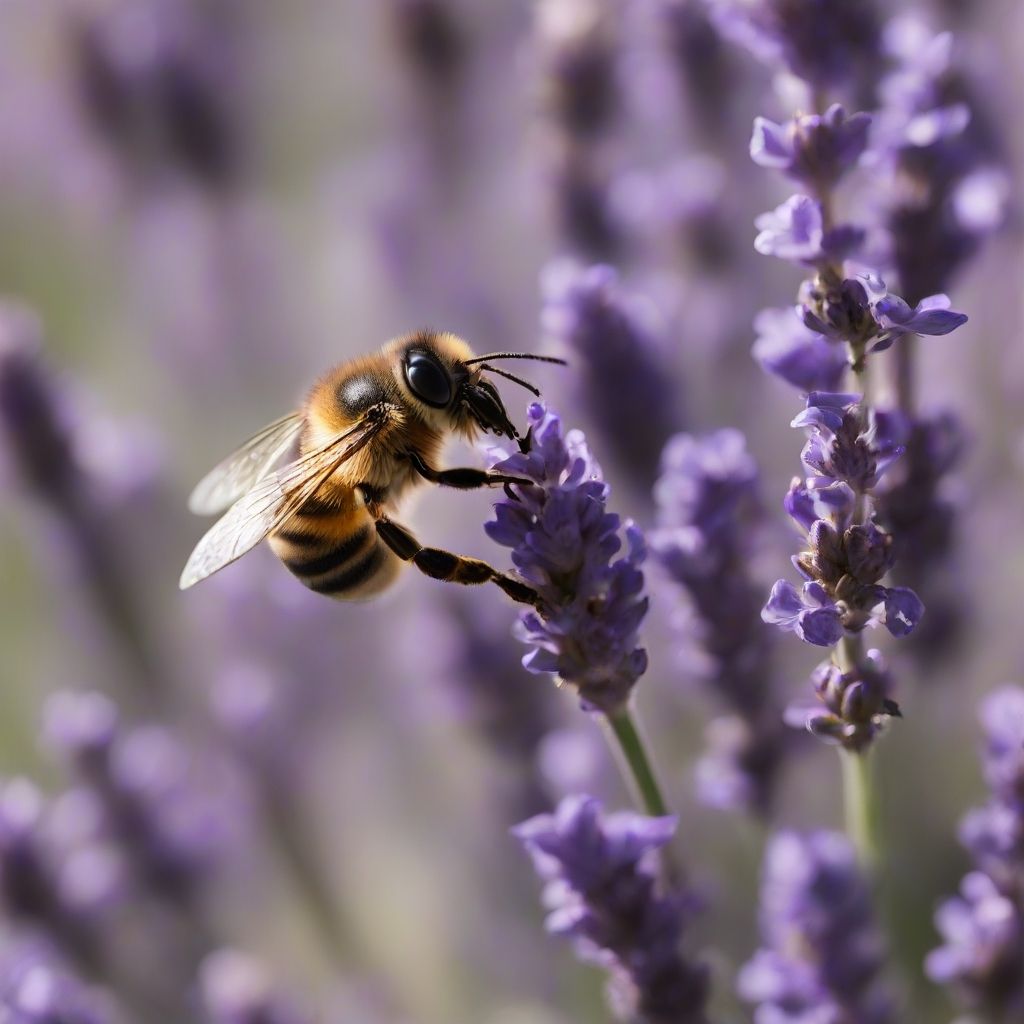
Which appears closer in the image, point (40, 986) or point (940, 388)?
point (40, 986)

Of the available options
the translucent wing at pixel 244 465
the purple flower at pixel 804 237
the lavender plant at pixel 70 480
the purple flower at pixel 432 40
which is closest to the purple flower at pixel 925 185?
the purple flower at pixel 804 237

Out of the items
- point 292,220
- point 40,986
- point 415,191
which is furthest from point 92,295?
point 40,986

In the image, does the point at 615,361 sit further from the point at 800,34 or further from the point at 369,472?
the point at 800,34

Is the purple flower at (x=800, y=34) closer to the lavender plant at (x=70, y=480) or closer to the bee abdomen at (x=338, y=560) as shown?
the bee abdomen at (x=338, y=560)

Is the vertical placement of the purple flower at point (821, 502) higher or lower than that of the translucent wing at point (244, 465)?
lower

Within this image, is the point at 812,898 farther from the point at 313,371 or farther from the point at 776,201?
the point at 313,371

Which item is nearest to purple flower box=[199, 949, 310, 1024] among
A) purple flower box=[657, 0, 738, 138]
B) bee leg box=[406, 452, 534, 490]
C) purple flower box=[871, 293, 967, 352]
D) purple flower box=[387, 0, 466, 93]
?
bee leg box=[406, 452, 534, 490]

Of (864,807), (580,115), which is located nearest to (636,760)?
(864,807)
